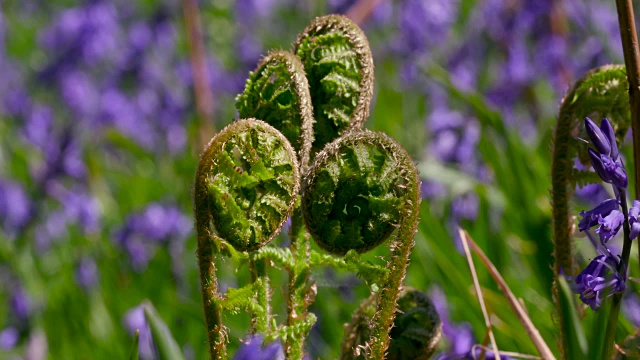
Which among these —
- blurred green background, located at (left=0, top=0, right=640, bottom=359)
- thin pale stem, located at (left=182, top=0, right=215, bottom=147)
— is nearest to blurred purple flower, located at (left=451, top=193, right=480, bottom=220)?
blurred green background, located at (left=0, top=0, right=640, bottom=359)

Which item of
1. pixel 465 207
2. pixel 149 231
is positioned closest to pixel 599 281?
pixel 465 207

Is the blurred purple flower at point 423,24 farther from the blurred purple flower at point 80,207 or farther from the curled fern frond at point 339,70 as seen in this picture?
the curled fern frond at point 339,70

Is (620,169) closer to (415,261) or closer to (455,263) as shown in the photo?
(455,263)

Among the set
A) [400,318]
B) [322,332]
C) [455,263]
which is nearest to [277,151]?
[400,318]

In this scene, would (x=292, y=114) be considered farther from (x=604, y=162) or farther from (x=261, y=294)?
(x=604, y=162)

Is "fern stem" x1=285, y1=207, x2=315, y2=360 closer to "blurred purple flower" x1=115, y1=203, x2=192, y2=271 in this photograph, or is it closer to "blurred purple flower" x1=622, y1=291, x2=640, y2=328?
"blurred purple flower" x1=622, y1=291, x2=640, y2=328

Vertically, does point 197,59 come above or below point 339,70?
above

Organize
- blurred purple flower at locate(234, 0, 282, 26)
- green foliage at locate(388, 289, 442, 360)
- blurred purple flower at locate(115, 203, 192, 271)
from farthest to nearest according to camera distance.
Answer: blurred purple flower at locate(234, 0, 282, 26), blurred purple flower at locate(115, 203, 192, 271), green foliage at locate(388, 289, 442, 360)
